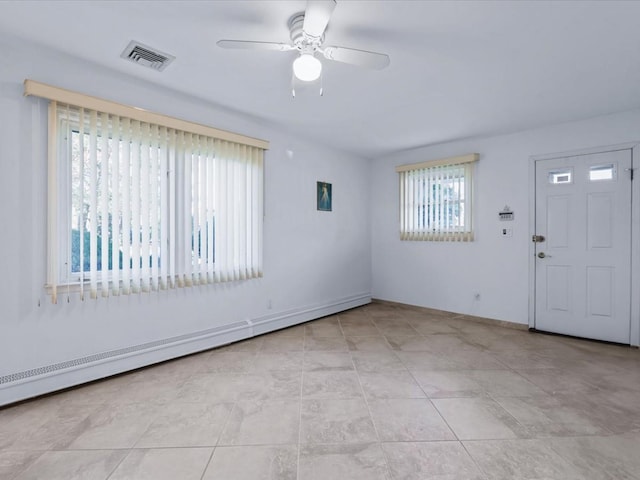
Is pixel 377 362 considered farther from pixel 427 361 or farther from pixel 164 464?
pixel 164 464

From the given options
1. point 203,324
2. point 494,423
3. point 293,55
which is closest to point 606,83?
point 293,55

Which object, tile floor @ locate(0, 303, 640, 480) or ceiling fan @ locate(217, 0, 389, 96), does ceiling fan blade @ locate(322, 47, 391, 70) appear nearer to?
ceiling fan @ locate(217, 0, 389, 96)

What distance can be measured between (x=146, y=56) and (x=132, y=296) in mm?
2005

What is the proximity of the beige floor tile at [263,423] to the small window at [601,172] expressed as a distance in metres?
4.16

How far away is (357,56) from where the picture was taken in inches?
80.4

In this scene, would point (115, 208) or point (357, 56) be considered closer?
point (357, 56)

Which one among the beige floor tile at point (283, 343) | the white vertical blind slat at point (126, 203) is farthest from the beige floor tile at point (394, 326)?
the white vertical blind slat at point (126, 203)

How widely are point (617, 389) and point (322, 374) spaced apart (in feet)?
7.74

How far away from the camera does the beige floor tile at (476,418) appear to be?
1917 millimetres

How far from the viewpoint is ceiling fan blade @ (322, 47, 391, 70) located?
1.99 meters

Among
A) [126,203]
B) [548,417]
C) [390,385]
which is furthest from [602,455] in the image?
[126,203]

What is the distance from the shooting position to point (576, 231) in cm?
379

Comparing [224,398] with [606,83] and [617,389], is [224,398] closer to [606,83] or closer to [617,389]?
[617,389]

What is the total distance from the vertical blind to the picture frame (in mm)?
1290
